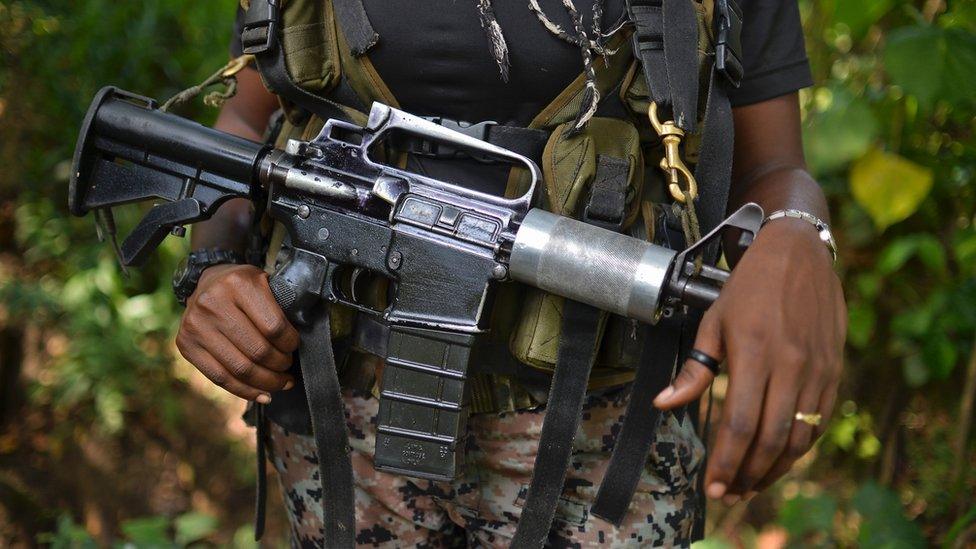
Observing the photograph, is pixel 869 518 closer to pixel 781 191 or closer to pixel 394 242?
pixel 781 191

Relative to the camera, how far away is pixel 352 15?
3.70 ft

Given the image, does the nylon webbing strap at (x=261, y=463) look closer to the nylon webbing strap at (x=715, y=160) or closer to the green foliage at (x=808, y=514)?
the nylon webbing strap at (x=715, y=160)

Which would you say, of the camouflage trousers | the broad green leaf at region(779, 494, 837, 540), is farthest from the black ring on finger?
the broad green leaf at region(779, 494, 837, 540)

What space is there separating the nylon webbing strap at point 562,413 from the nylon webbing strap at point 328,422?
27 cm

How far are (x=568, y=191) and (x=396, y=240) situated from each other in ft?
0.77

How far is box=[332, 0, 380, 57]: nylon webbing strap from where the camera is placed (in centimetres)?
112

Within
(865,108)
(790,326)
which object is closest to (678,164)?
(790,326)

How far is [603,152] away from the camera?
3.60 ft

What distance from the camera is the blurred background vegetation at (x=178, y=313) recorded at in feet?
6.84

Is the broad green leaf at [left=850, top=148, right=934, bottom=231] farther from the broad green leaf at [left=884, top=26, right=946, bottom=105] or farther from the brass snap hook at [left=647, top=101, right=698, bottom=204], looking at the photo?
the brass snap hook at [left=647, top=101, right=698, bottom=204]

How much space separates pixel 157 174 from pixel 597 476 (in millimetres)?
781

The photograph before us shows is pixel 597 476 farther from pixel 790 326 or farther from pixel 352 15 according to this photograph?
pixel 352 15

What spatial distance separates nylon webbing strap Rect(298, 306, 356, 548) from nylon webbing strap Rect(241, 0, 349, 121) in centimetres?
29

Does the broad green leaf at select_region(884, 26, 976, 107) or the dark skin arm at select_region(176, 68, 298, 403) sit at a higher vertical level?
the broad green leaf at select_region(884, 26, 976, 107)
